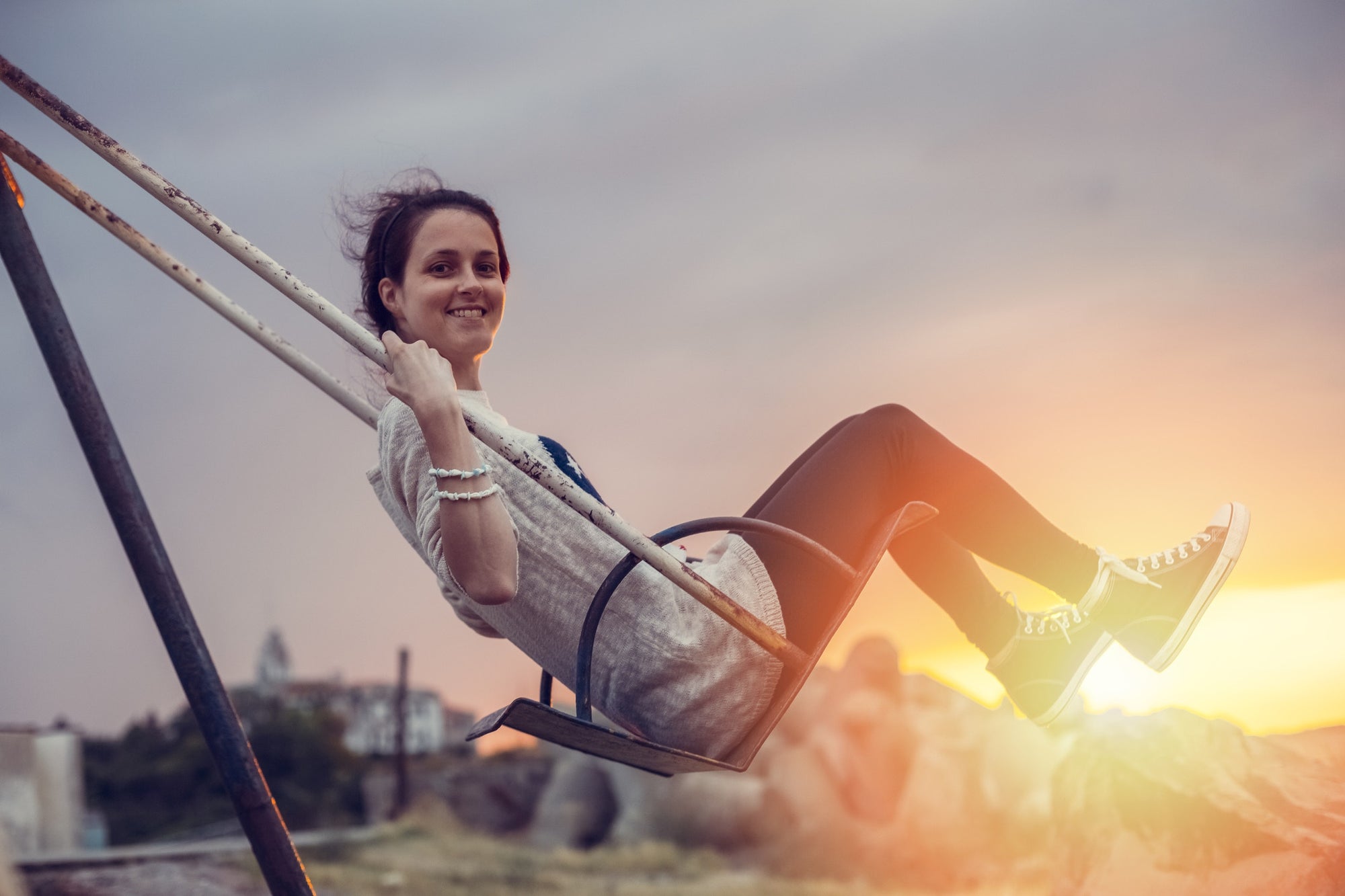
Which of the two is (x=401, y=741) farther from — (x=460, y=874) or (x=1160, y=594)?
(x=1160, y=594)

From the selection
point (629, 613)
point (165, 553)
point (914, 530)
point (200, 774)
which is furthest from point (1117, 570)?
point (200, 774)

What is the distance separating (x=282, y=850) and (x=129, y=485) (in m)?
0.84

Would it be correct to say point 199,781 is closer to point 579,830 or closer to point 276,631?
point 276,631

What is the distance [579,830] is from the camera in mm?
19484

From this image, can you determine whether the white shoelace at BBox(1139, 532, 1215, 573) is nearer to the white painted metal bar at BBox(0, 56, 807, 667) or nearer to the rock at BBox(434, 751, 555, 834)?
the white painted metal bar at BBox(0, 56, 807, 667)

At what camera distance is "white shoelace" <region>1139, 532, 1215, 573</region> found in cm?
267

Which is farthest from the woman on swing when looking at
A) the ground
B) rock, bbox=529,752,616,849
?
rock, bbox=529,752,616,849

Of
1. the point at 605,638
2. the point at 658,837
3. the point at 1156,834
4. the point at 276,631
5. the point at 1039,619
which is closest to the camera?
the point at 605,638

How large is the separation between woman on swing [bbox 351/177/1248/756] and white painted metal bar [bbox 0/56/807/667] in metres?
0.06

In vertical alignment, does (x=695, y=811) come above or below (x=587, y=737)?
below

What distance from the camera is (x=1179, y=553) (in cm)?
268

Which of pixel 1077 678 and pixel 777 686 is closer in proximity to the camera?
pixel 777 686

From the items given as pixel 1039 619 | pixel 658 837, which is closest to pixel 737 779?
pixel 658 837

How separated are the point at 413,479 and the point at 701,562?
0.66 m
